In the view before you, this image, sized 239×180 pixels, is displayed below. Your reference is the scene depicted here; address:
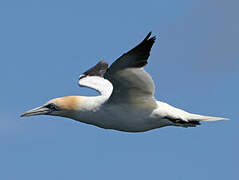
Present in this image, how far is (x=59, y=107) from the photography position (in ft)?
55.6

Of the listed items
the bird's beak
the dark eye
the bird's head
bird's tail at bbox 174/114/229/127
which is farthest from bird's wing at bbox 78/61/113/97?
bird's tail at bbox 174/114/229/127

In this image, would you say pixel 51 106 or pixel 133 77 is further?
pixel 51 106

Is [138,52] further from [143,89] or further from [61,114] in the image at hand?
[61,114]

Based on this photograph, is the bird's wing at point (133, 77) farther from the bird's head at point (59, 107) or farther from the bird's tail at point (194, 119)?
the bird's head at point (59, 107)

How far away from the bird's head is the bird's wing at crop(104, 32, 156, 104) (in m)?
0.99

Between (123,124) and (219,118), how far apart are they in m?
2.39

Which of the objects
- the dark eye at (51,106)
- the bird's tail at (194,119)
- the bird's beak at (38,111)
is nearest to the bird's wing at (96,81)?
the dark eye at (51,106)

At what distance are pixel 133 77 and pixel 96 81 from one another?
3723mm

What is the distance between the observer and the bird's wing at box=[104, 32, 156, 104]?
1471cm

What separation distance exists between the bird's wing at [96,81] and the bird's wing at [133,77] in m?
1.61

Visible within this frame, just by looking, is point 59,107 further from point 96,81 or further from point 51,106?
point 96,81

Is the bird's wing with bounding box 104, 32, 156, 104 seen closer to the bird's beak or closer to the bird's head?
the bird's head

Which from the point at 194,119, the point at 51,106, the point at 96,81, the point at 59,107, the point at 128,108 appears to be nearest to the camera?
the point at 128,108

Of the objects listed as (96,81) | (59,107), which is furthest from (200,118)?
(96,81)
